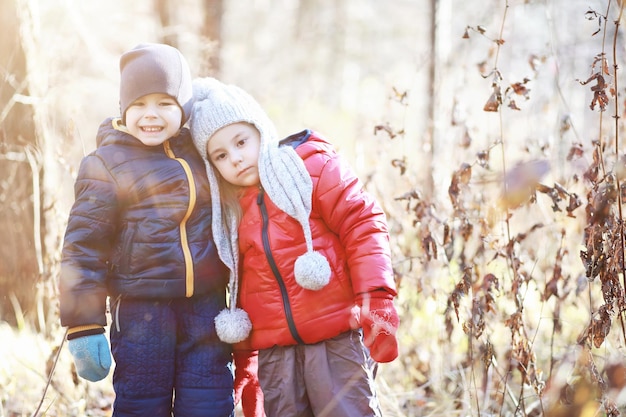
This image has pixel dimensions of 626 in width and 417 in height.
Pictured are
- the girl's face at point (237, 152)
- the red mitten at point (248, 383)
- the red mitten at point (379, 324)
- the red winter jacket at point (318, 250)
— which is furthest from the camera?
the red mitten at point (248, 383)

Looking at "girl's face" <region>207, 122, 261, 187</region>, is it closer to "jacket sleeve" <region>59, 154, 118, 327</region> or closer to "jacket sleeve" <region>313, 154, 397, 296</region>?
"jacket sleeve" <region>313, 154, 397, 296</region>

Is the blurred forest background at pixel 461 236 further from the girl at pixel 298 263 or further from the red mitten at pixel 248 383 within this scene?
the red mitten at pixel 248 383

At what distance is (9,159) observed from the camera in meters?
4.07

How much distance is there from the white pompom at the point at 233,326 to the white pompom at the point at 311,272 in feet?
1.03

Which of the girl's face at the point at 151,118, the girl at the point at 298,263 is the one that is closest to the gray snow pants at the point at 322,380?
the girl at the point at 298,263

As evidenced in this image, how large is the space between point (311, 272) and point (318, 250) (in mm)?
161

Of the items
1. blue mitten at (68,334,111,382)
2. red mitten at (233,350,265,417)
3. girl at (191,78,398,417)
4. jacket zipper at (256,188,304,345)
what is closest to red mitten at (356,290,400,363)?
girl at (191,78,398,417)

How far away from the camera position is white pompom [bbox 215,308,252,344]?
2.64m

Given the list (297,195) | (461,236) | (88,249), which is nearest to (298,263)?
(297,195)

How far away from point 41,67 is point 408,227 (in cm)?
286

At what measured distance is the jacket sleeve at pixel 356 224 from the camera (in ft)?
8.23

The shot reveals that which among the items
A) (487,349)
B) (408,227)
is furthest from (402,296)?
(487,349)

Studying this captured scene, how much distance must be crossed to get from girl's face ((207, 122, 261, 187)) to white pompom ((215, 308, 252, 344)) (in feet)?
1.82

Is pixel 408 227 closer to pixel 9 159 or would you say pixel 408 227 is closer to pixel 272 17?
pixel 9 159
